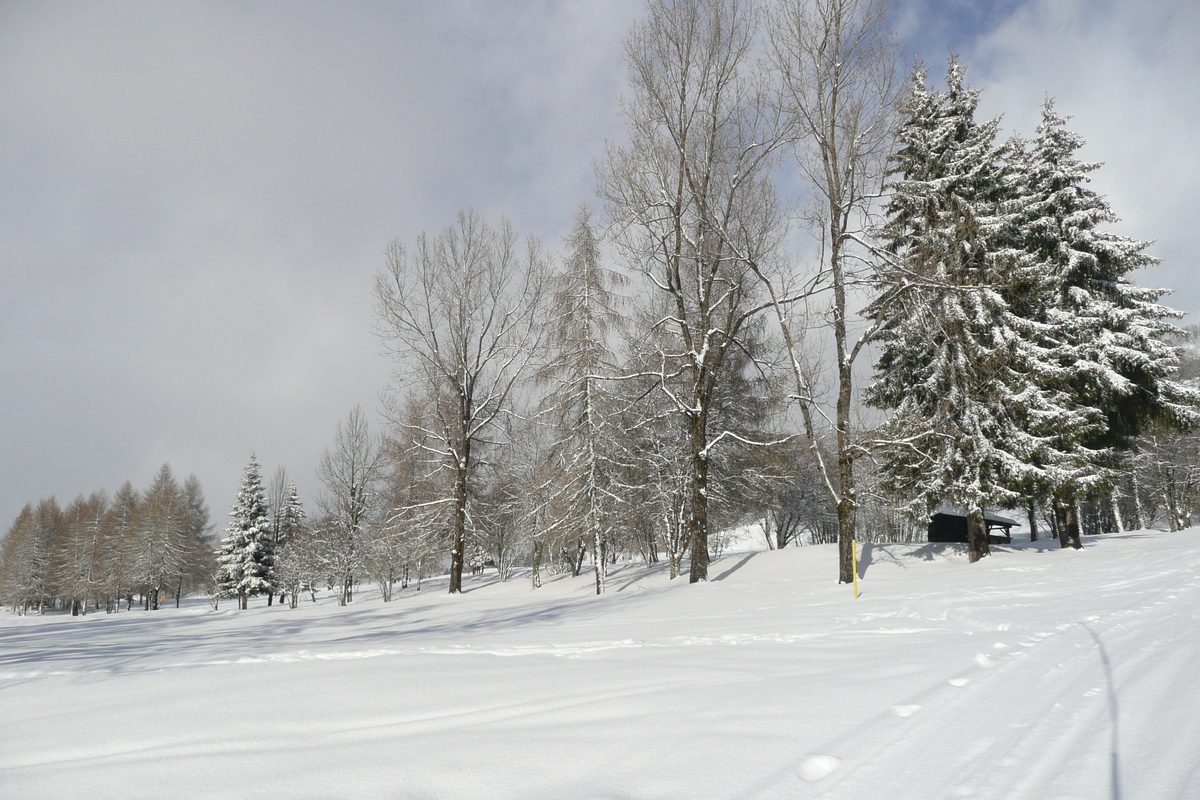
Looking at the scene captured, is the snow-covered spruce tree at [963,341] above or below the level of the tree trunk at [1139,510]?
above

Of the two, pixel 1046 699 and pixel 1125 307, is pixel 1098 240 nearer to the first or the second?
pixel 1125 307

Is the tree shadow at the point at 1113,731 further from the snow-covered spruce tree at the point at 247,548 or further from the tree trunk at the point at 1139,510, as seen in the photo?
the snow-covered spruce tree at the point at 247,548

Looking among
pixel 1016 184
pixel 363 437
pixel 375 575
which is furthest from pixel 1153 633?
pixel 363 437

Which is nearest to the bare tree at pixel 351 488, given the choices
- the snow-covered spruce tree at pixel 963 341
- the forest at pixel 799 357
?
the forest at pixel 799 357

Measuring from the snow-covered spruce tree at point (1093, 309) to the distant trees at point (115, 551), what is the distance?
54925mm

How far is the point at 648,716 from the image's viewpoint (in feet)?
10.5

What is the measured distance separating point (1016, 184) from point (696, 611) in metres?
18.1

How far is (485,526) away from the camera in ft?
76.1

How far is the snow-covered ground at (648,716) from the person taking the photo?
237cm

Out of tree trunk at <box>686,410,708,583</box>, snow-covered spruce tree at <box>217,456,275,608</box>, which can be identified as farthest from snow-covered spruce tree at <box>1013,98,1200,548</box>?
snow-covered spruce tree at <box>217,456,275,608</box>

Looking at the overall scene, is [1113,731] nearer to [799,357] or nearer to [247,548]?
[799,357]

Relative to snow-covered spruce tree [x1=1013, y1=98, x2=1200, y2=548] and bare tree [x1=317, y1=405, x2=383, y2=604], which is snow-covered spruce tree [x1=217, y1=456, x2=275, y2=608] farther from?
snow-covered spruce tree [x1=1013, y1=98, x2=1200, y2=548]

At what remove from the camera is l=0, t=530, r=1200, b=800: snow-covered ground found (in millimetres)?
2373

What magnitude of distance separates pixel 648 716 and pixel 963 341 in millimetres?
16883
